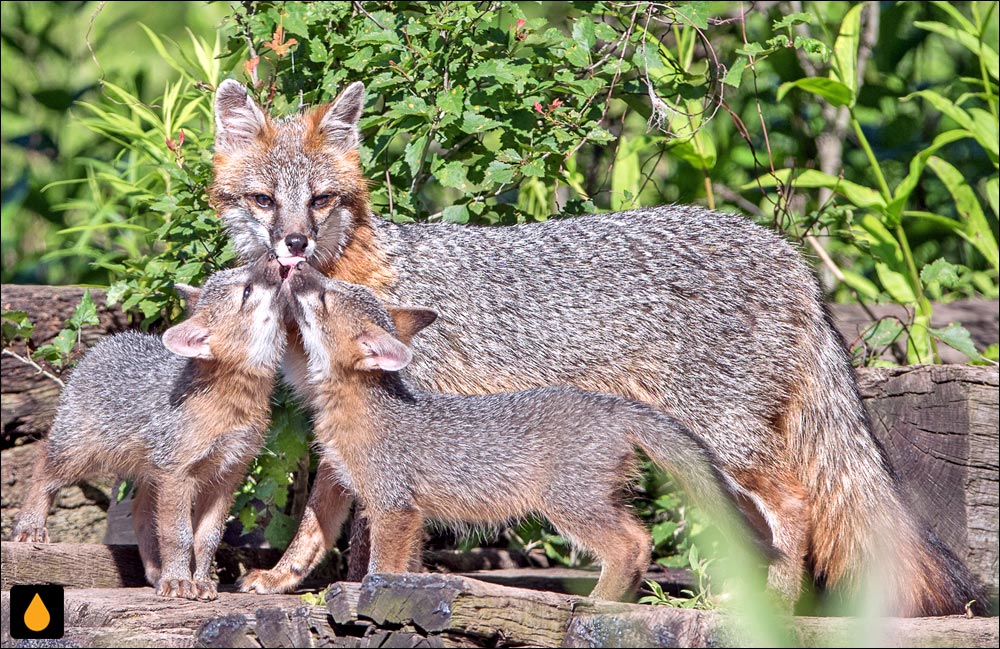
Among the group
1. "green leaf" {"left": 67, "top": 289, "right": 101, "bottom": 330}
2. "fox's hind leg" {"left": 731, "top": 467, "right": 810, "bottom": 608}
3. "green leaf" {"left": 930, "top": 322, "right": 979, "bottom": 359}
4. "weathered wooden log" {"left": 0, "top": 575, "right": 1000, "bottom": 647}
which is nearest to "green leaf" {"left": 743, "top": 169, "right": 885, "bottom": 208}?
"green leaf" {"left": 930, "top": 322, "right": 979, "bottom": 359}

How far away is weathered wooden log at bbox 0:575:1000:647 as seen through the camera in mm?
3289

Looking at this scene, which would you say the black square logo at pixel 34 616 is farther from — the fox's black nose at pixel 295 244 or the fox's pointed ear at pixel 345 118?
the fox's pointed ear at pixel 345 118

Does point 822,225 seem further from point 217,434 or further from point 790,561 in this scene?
point 217,434

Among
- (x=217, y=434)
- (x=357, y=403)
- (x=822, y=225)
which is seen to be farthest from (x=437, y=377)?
(x=822, y=225)

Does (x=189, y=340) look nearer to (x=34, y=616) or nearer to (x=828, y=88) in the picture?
(x=34, y=616)

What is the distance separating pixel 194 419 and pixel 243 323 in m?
0.41

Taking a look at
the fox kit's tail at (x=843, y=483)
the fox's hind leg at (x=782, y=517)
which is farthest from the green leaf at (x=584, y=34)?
the fox's hind leg at (x=782, y=517)

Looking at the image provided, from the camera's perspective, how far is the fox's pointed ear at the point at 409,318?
469cm

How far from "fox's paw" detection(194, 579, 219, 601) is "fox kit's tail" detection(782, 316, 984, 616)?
2.50m

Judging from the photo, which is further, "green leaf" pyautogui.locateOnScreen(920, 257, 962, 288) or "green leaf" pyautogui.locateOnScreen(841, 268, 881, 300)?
"green leaf" pyautogui.locateOnScreen(841, 268, 881, 300)

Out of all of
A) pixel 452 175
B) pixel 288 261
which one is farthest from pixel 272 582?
pixel 452 175

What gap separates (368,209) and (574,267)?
0.95m

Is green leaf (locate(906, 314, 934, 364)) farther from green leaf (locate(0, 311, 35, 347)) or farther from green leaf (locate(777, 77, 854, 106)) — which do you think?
green leaf (locate(0, 311, 35, 347))

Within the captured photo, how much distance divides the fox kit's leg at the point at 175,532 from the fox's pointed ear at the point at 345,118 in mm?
1625
